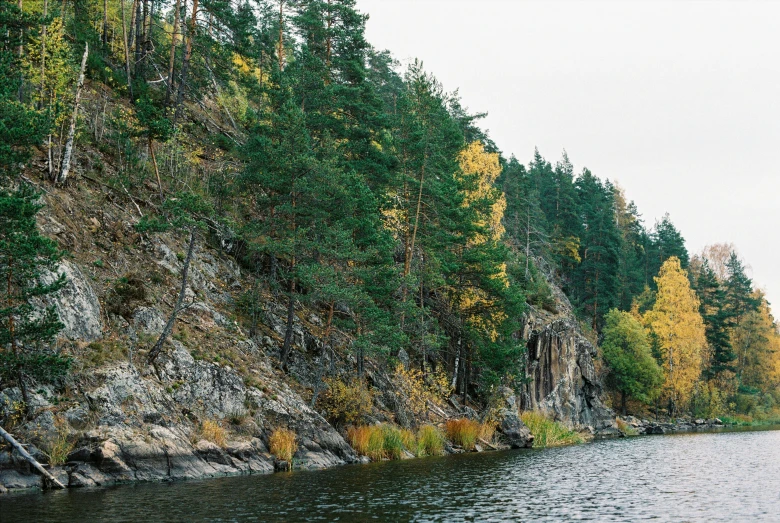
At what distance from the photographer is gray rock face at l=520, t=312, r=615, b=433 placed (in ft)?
187

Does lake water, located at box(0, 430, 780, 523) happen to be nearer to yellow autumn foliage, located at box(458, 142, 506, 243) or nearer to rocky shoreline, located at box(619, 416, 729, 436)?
yellow autumn foliage, located at box(458, 142, 506, 243)

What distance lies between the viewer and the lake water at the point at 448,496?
1617cm

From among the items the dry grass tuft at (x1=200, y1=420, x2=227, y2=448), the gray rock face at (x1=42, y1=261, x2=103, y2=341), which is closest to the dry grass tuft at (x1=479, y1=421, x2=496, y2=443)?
the dry grass tuft at (x1=200, y1=420, x2=227, y2=448)

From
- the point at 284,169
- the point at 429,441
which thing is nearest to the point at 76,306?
the point at 284,169

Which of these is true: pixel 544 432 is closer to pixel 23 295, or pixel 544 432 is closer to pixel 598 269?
pixel 23 295

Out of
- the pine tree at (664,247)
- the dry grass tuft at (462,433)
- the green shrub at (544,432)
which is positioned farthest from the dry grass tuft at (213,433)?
the pine tree at (664,247)

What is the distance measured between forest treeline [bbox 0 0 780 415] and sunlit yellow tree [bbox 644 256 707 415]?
18147mm

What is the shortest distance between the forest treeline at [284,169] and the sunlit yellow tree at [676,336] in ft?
59.5

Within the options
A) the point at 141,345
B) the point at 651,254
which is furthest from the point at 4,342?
the point at 651,254

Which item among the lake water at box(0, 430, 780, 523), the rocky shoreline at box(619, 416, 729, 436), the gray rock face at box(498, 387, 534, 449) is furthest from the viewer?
the rocky shoreline at box(619, 416, 729, 436)

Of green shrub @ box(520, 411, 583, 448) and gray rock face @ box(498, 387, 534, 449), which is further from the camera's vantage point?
green shrub @ box(520, 411, 583, 448)

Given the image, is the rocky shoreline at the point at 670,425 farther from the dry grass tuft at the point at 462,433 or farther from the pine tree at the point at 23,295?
the pine tree at the point at 23,295

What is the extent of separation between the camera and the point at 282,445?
2791cm

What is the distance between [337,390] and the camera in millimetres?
32938
